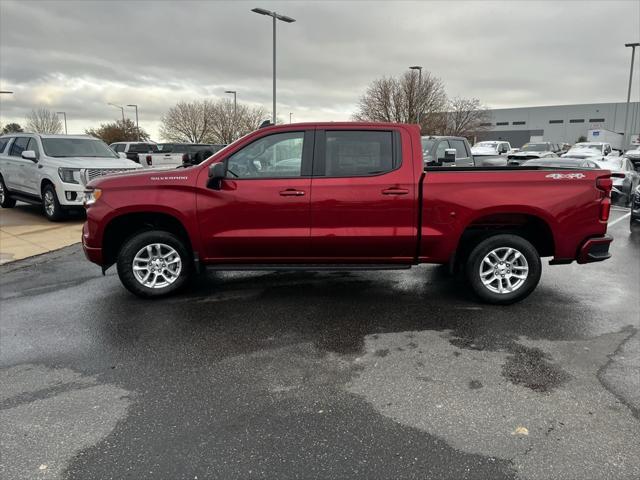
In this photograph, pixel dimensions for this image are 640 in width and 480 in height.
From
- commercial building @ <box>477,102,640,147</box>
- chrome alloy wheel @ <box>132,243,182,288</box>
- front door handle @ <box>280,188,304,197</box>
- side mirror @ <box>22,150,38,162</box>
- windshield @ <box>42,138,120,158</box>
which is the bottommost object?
chrome alloy wheel @ <box>132,243,182,288</box>

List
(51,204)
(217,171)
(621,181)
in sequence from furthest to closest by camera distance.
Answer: (621,181) < (51,204) < (217,171)

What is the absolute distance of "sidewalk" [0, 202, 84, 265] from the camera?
830cm

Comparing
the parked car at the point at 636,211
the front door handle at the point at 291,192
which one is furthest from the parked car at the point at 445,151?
the front door handle at the point at 291,192

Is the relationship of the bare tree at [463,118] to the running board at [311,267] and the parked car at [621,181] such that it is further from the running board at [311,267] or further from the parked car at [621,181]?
the running board at [311,267]

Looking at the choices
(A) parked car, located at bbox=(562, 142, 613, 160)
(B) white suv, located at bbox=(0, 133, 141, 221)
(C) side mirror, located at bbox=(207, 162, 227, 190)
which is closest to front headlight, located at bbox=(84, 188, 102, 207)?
(C) side mirror, located at bbox=(207, 162, 227, 190)

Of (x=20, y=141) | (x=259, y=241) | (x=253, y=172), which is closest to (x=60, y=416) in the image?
(x=259, y=241)

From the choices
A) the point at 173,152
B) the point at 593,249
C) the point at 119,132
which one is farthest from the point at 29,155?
the point at 119,132

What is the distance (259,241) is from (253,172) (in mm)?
737

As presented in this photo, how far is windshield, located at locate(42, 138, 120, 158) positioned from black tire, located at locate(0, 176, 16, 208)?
2483mm

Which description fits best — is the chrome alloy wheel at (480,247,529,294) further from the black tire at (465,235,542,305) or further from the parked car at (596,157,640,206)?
the parked car at (596,157,640,206)

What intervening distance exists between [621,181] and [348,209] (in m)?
13.3

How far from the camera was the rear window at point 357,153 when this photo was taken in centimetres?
513

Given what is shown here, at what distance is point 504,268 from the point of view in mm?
5281

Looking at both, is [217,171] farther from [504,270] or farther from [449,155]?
[449,155]
